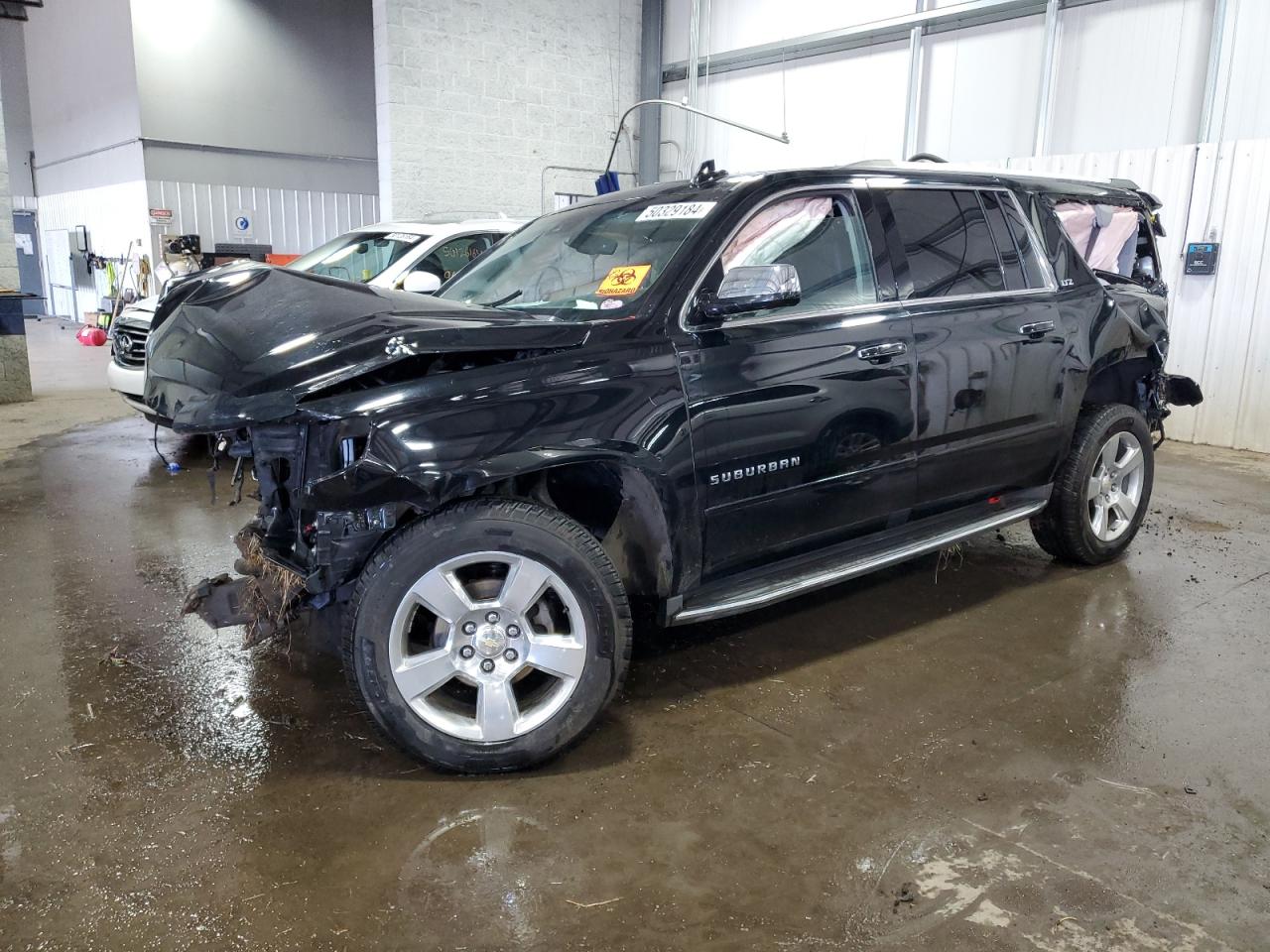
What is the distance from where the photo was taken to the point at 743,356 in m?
3.07

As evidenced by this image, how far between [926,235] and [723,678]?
1.86m

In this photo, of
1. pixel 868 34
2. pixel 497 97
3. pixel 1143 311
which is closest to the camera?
pixel 1143 311

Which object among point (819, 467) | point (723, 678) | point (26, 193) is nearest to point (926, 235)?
point (819, 467)

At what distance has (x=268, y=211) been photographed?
15.9m

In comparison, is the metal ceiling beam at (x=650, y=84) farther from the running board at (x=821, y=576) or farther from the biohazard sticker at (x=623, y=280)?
the biohazard sticker at (x=623, y=280)

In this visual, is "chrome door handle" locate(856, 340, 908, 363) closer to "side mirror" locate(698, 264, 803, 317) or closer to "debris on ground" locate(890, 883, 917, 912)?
"side mirror" locate(698, 264, 803, 317)

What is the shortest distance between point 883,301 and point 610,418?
4.21 ft

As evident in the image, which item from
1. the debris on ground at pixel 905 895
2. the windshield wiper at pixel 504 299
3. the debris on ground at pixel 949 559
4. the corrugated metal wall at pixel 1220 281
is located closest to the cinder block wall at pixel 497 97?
the corrugated metal wall at pixel 1220 281

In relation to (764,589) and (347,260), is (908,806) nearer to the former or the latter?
(764,589)

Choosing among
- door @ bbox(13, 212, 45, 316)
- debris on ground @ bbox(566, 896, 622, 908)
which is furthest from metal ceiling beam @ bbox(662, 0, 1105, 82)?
door @ bbox(13, 212, 45, 316)

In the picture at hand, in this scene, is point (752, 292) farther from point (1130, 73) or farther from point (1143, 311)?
point (1130, 73)

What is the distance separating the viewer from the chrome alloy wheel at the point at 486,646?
264cm

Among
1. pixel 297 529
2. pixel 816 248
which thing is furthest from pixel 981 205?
pixel 297 529

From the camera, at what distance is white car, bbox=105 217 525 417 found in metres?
6.91
